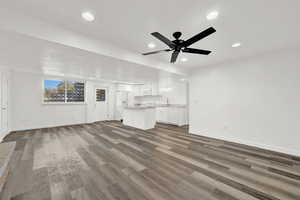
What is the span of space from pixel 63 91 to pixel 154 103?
16.6ft

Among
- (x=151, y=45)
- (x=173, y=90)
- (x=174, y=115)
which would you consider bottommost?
(x=174, y=115)

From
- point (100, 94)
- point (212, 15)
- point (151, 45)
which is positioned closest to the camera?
point (212, 15)

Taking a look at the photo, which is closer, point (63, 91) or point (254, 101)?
point (254, 101)

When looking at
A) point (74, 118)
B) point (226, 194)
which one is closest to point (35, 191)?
point (226, 194)

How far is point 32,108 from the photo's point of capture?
5.11m

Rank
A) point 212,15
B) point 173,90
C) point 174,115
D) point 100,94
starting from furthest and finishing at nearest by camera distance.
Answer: point 100,94 → point 173,90 → point 174,115 → point 212,15

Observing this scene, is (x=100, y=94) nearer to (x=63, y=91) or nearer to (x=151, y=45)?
(x=63, y=91)

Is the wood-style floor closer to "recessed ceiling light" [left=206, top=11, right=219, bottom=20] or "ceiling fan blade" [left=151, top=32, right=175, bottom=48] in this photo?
"ceiling fan blade" [left=151, top=32, right=175, bottom=48]

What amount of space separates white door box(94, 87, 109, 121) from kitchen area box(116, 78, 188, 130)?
2.41 feet

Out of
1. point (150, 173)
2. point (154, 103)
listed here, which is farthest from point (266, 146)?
point (154, 103)

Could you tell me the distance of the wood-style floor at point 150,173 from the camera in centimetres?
157

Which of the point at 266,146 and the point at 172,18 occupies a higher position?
the point at 172,18

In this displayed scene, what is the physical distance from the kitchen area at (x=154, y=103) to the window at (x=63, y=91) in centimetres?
222

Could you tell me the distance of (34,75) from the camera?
5.19 m
